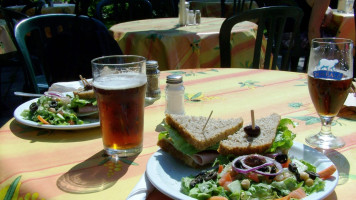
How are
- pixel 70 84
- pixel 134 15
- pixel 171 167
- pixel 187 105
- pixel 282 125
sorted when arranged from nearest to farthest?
1. pixel 171 167
2. pixel 282 125
3. pixel 187 105
4. pixel 70 84
5. pixel 134 15

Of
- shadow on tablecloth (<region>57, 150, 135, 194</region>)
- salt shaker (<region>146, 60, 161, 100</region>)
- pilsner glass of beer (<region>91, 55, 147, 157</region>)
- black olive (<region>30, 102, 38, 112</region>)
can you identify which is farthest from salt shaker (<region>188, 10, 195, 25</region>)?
shadow on tablecloth (<region>57, 150, 135, 194</region>)

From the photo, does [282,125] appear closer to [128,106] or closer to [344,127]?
[344,127]

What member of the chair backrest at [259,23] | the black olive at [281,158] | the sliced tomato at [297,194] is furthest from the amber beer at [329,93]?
the chair backrest at [259,23]

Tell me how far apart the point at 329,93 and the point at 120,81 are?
0.63 metres

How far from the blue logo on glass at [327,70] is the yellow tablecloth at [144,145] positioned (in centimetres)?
19

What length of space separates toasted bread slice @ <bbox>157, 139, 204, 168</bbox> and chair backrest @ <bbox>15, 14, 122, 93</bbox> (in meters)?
1.87

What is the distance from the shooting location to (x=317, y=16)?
4.16m

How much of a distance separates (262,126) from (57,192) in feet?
1.83

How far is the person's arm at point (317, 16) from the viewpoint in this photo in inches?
161

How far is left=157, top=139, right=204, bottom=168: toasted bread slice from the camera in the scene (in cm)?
91

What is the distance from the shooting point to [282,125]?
1.02 metres

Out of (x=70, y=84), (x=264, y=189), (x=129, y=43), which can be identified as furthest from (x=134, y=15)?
(x=264, y=189)

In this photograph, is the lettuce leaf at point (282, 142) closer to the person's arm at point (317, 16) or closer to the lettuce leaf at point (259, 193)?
the lettuce leaf at point (259, 193)

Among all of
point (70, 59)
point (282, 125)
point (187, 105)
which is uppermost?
point (282, 125)
